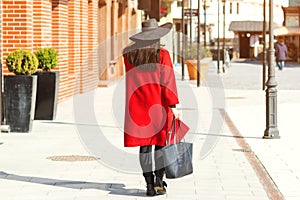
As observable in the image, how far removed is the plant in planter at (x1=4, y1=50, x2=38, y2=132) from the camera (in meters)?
14.2

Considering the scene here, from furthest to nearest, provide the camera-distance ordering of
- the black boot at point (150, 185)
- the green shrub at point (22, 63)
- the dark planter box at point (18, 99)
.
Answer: the green shrub at point (22, 63), the dark planter box at point (18, 99), the black boot at point (150, 185)

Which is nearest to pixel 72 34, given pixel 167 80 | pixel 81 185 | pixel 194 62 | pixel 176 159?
pixel 194 62

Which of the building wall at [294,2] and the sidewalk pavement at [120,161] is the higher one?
the building wall at [294,2]

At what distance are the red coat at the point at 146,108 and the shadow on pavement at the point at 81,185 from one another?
650 millimetres

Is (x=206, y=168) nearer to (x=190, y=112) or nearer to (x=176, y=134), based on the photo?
(x=176, y=134)

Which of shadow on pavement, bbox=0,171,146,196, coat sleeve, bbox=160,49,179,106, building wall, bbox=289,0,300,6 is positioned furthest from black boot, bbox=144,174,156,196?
building wall, bbox=289,0,300,6

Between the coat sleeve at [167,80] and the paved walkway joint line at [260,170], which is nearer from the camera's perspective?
the coat sleeve at [167,80]

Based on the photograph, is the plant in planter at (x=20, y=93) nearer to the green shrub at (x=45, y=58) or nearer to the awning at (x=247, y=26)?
the green shrub at (x=45, y=58)

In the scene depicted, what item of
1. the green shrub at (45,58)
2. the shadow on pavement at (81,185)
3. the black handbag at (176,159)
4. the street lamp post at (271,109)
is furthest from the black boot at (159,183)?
the green shrub at (45,58)

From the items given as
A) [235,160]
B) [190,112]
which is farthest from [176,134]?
[190,112]

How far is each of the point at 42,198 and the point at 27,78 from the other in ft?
19.3

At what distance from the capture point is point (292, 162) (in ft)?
37.5

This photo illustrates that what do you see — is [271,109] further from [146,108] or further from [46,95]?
[146,108]

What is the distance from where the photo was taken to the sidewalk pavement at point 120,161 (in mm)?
9078
